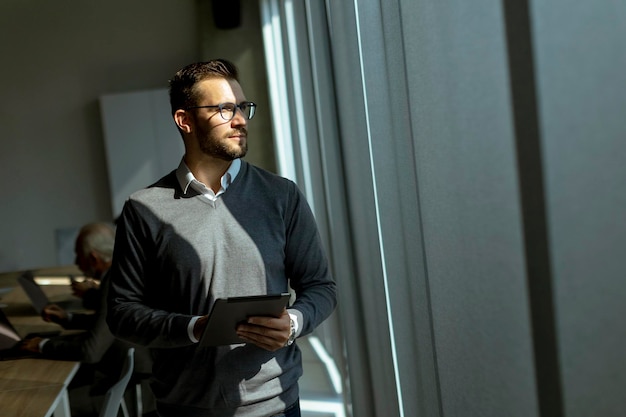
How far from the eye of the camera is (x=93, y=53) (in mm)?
10375

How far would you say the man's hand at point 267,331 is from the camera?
72.5 inches

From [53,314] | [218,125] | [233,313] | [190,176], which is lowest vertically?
[53,314]

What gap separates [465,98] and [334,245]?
2.29m

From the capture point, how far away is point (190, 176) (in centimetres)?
203

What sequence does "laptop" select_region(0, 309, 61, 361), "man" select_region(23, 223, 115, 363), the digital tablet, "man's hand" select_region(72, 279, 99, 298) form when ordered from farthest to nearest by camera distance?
"man's hand" select_region(72, 279, 99, 298), "laptop" select_region(0, 309, 61, 361), "man" select_region(23, 223, 115, 363), the digital tablet

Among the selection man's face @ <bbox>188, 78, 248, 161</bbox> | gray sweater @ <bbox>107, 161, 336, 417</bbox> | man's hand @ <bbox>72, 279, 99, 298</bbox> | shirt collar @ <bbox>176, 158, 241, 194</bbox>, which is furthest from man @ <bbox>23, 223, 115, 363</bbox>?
man's face @ <bbox>188, 78, 248, 161</bbox>

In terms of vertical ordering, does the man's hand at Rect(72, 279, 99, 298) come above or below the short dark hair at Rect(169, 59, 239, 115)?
below

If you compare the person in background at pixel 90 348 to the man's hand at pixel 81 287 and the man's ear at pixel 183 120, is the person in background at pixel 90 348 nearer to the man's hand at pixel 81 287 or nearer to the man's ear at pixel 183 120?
the man's hand at pixel 81 287

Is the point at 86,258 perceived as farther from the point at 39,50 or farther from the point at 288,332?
the point at 39,50

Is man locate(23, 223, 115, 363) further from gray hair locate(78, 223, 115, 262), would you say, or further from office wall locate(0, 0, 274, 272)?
office wall locate(0, 0, 274, 272)

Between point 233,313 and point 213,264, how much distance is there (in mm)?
203

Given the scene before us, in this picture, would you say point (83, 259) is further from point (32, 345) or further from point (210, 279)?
point (210, 279)

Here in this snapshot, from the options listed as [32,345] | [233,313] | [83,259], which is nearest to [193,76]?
[233,313]

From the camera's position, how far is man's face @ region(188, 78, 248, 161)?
77.5 inches
